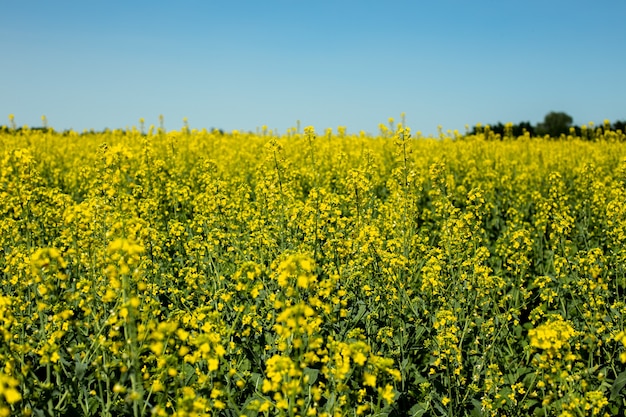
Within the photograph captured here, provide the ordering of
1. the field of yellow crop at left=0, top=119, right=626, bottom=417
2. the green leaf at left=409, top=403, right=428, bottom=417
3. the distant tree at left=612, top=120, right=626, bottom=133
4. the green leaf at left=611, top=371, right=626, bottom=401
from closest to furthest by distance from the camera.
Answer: the field of yellow crop at left=0, top=119, right=626, bottom=417
the green leaf at left=409, top=403, right=428, bottom=417
the green leaf at left=611, top=371, right=626, bottom=401
the distant tree at left=612, top=120, right=626, bottom=133

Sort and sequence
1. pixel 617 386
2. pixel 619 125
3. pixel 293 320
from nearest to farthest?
1. pixel 293 320
2. pixel 617 386
3. pixel 619 125

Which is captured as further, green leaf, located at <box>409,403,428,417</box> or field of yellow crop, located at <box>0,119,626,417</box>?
green leaf, located at <box>409,403,428,417</box>

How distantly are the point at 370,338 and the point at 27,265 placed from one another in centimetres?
262

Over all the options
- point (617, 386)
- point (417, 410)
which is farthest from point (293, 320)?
point (617, 386)

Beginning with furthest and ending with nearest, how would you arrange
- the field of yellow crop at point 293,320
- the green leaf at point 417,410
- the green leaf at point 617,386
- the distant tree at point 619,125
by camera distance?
the distant tree at point 619,125 < the green leaf at point 617,386 < the green leaf at point 417,410 < the field of yellow crop at point 293,320

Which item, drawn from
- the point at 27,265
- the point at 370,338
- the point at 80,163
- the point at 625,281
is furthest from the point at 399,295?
the point at 80,163

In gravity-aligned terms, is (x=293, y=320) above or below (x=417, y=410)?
above

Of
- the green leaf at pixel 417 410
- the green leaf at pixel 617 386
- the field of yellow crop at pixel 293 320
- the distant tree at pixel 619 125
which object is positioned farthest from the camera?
the distant tree at pixel 619 125

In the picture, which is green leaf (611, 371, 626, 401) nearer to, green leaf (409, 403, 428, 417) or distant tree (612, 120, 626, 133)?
green leaf (409, 403, 428, 417)

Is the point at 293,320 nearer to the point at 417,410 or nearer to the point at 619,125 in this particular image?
the point at 417,410

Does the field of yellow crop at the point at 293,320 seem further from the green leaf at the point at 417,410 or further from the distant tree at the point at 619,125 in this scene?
the distant tree at the point at 619,125

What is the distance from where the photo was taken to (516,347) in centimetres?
501

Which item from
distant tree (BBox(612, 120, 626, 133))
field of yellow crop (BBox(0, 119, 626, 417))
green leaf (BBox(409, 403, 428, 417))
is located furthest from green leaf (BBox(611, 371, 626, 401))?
distant tree (BBox(612, 120, 626, 133))

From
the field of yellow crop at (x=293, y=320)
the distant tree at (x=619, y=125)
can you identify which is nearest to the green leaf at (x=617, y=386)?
the field of yellow crop at (x=293, y=320)
